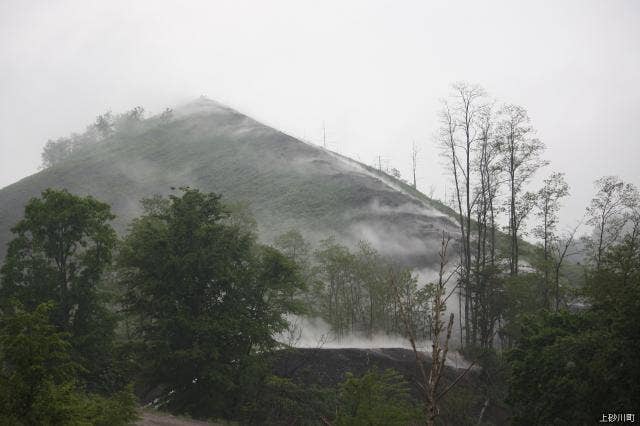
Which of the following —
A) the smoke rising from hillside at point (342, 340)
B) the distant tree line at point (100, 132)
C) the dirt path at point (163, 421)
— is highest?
the distant tree line at point (100, 132)

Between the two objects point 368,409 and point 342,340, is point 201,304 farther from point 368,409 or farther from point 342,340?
point 342,340

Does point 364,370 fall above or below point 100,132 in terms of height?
below

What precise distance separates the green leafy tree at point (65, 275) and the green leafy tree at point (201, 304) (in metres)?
1.25

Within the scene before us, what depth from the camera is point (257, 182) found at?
80.5 m

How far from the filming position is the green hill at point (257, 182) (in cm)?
6512

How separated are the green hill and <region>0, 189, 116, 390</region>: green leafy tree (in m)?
40.6

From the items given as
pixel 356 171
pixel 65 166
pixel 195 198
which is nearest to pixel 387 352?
pixel 195 198

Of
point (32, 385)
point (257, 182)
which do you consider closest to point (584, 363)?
point (32, 385)

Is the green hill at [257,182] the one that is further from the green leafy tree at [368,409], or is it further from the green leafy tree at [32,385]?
the green leafy tree at [32,385]

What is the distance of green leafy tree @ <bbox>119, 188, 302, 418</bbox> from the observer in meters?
20.5

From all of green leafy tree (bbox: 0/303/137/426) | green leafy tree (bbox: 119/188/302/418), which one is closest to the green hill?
green leafy tree (bbox: 119/188/302/418)

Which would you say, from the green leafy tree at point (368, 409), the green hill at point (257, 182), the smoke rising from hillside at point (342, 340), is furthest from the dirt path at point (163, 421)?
the green hill at point (257, 182)

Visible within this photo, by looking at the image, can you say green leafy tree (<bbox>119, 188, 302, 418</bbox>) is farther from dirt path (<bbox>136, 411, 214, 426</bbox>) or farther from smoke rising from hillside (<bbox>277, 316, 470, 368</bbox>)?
smoke rising from hillside (<bbox>277, 316, 470, 368</bbox>)

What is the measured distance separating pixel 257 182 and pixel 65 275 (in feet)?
194
